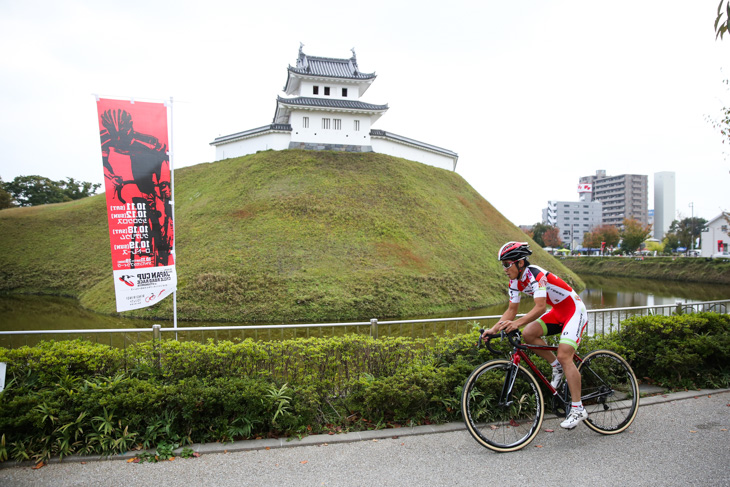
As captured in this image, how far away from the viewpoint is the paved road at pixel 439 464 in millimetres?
3920

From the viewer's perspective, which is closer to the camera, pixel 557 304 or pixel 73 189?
pixel 557 304

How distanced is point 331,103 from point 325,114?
1.20 metres

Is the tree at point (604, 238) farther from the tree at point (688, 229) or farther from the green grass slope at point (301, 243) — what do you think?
the green grass slope at point (301, 243)

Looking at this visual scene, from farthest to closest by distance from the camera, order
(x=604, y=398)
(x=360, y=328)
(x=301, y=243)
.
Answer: (x=301, y=243) → (x=360, y=328) → (x=604, y=398)

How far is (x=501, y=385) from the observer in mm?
5078

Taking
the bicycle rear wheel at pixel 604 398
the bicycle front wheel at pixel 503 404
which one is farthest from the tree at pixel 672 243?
the bicycle front wheel at pixel 503 404

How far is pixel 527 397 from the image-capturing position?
5320 mm

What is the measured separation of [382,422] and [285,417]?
120 cm

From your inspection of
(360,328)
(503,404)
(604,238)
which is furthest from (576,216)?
(503,404)

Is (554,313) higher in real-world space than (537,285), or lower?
lower

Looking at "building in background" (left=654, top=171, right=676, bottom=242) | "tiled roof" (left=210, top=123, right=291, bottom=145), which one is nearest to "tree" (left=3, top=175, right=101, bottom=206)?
"tiled roof" (left=210, top=123, right=291, bottom=145)

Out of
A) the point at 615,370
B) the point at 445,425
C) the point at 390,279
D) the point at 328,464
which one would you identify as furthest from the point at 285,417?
the point at 390,279

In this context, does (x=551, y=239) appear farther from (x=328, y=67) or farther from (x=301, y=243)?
(x=301, y=243)

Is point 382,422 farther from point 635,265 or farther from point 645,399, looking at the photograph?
point 635,265
